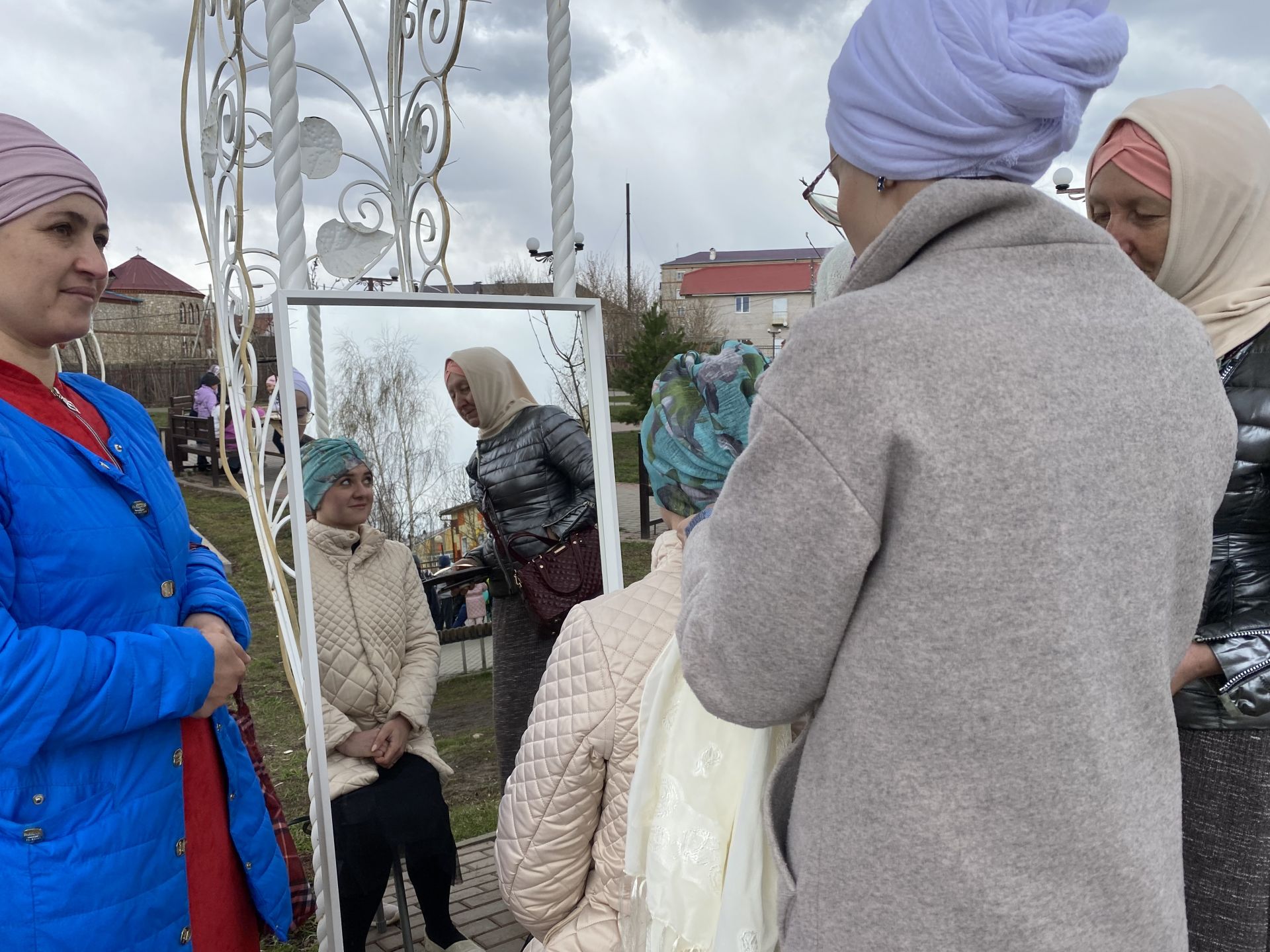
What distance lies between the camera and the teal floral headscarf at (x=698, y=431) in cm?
153

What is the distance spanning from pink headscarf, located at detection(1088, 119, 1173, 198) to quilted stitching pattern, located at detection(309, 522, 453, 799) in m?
1.72

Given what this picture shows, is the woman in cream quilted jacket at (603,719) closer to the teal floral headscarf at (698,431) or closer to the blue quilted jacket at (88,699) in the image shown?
the teal floral headscarf at (698,431)

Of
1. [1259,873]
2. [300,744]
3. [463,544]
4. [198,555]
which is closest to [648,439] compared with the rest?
[463,544]

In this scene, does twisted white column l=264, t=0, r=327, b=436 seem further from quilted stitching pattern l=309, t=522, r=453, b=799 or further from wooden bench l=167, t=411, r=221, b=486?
wooden bench l=167, t=411, r=221, b=486

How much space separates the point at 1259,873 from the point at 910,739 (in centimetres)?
128

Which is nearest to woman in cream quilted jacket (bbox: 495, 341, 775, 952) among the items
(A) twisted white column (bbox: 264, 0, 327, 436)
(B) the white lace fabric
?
(B) the white lace fabric

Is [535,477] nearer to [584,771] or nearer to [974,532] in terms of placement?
[584,771]

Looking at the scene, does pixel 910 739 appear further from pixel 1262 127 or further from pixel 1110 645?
pixel 1262 127

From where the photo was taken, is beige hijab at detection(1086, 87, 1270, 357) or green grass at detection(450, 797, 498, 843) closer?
beige hijab at detection(1086, 87, 1270, 357)

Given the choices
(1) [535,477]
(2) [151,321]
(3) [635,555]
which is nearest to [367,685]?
(1) [535,477]

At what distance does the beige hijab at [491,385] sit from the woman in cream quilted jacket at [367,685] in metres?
0.31

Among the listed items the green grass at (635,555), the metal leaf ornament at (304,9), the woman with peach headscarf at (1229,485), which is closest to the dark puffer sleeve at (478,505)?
the green grass at (635,555)

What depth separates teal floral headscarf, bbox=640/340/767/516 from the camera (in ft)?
5.02

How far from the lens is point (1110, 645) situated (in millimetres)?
915
